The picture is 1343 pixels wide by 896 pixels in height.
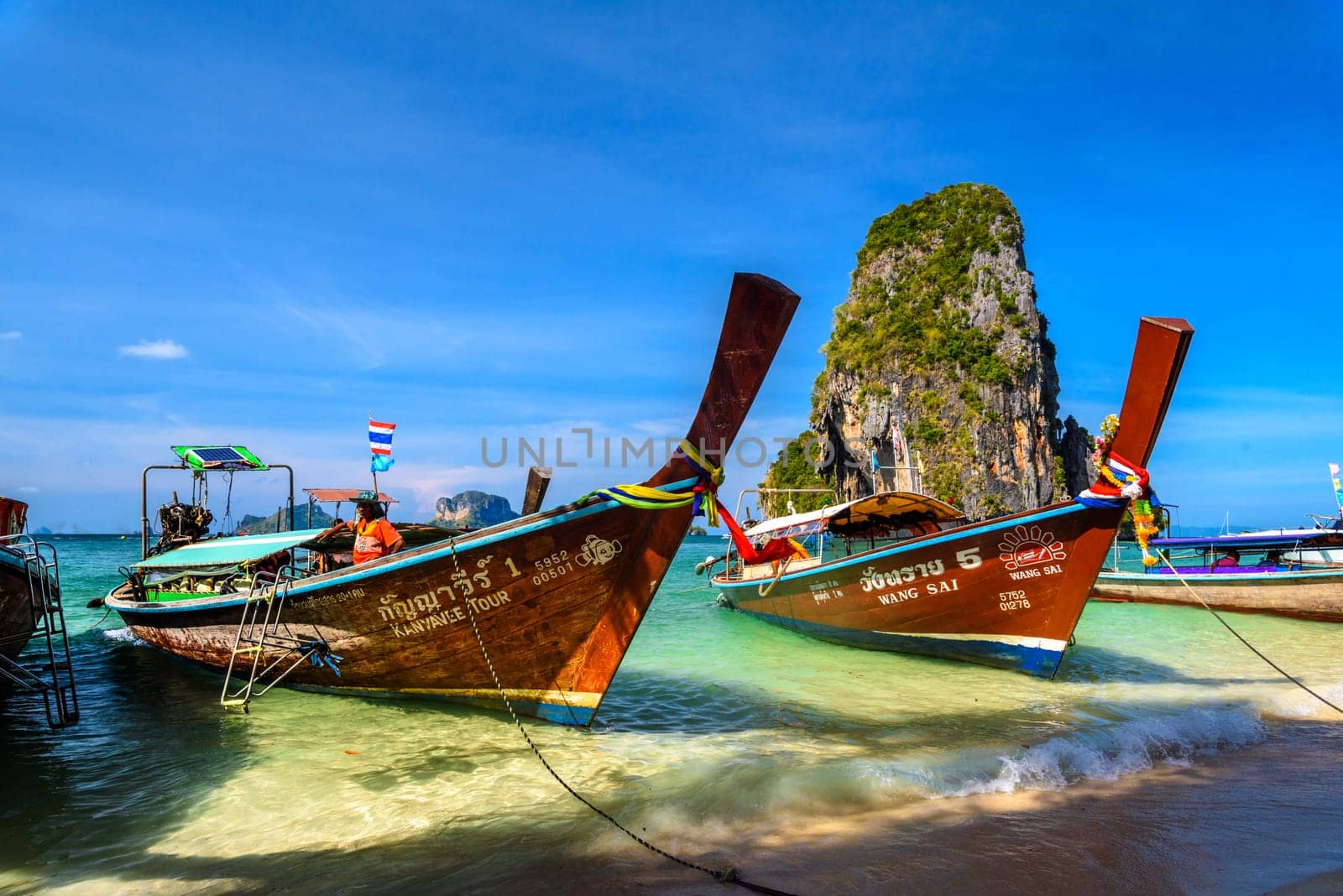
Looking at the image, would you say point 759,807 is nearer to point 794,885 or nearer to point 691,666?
point 794,885

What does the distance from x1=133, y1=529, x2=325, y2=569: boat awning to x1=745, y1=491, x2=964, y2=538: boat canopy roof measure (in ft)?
22.3

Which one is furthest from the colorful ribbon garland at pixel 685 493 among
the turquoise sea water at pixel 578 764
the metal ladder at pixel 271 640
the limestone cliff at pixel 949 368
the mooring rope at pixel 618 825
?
the limestone cliff at pixel 949 368

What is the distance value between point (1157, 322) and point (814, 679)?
5.62 m

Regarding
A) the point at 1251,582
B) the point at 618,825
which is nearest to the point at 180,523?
the point at 618,825

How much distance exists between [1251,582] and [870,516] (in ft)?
28.4

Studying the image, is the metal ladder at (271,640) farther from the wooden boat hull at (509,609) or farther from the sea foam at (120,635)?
the sea foam at (120,635)

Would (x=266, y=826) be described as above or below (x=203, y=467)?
below

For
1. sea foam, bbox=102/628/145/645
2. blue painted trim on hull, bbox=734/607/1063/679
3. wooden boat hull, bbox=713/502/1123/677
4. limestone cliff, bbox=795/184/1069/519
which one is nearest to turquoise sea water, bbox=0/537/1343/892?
blue painted trim on hull, bbox=734/607/1063/679

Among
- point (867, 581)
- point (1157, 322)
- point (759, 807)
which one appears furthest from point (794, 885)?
point (867, 581)

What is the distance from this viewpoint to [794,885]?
3.93 m

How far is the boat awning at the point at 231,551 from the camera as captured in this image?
8850 millimetres

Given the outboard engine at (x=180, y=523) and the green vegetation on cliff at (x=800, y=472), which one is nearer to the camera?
the outboard engine at (x=180, y=523)

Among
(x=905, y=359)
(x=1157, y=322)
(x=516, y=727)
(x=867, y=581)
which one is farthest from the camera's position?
(x=905, y=359)

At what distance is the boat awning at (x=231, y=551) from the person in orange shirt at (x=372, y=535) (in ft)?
4.33
